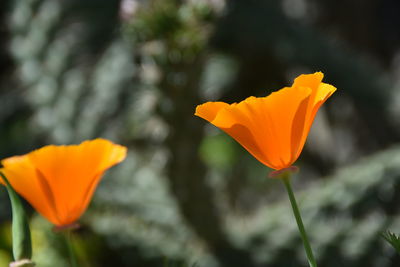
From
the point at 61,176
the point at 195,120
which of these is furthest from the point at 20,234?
the point at 195,120

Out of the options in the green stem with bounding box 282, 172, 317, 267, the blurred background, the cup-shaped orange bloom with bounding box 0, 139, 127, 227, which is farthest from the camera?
the blurred background

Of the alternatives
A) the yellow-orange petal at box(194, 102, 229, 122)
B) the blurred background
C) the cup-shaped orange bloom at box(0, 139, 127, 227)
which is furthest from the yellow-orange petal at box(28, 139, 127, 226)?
the blurred background

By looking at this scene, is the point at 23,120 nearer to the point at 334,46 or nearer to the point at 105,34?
the point at 105,34

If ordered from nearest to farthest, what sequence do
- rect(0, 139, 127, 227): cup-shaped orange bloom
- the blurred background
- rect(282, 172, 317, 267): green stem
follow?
rect(282, 172, 317, 267): green stem → rect(0, 139, 127, 227): cup-shaped orange bloom → the blurred background

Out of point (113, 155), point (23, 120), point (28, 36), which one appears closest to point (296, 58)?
point (28, 36)

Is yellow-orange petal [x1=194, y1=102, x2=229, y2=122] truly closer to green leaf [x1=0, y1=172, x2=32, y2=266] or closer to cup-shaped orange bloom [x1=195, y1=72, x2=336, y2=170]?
cup-shaped orange bloom [x1=195, y1=72, x2=336, y2=170]

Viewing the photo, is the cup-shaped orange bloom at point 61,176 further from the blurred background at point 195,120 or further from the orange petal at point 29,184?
the blurred background at point 195,120

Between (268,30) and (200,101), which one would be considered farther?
Result: (268,30)
